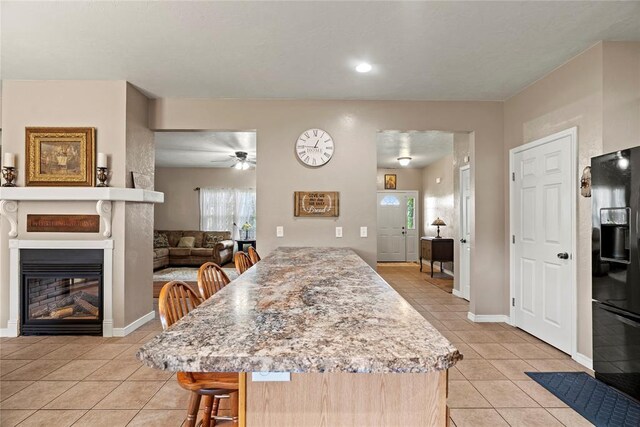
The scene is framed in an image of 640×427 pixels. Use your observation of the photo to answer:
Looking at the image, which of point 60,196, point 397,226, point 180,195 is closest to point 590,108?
point 60,196

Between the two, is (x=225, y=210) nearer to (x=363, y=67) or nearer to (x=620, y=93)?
(x=363, y=67)

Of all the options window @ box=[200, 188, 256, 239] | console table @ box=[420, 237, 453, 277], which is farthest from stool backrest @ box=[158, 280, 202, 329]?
window @ box=[200, 188, 256, 239]

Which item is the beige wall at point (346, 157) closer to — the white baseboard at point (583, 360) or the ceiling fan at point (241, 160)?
the white baseboard at point (583, 360)

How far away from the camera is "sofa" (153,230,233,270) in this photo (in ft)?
25.9

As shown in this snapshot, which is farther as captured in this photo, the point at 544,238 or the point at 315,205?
the point at 315,205

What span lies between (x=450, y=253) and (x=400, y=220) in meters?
2.66

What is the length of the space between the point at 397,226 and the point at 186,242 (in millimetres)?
5417

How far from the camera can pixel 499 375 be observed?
2.71 metres

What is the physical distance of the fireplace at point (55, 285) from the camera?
11.7 ft

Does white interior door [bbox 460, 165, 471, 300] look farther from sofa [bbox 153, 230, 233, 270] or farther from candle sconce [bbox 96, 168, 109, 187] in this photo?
sofa [bbox 153, 230, 233, 270]

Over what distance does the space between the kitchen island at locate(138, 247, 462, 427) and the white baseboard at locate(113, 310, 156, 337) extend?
2.89m

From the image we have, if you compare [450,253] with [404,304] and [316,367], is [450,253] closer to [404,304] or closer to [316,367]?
[404,304]

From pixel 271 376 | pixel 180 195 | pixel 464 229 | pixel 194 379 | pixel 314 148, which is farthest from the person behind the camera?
pixel 180 195

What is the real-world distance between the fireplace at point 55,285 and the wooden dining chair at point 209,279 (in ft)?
6.86
